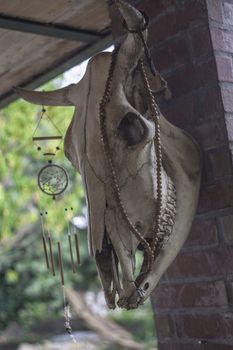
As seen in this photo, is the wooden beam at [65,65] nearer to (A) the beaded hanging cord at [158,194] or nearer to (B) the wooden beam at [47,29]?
(B) the wooden beam at [47,29]

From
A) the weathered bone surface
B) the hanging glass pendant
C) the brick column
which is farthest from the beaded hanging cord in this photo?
the hanging glass pendant

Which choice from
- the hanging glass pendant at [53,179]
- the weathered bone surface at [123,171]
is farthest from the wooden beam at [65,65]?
the weathered bone surface at [123,171]

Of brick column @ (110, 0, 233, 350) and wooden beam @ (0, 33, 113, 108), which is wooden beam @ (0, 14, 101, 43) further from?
brick column @ (110, 0, 233, 350)

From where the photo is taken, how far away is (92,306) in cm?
913

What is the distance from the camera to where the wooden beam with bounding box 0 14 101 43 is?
186cm

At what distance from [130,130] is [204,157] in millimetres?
251

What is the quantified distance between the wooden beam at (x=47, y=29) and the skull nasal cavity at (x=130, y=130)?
765 millimetres

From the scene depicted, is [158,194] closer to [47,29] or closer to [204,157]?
[204,157]

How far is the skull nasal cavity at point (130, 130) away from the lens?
4.02 feet

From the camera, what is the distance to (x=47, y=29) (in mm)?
1954

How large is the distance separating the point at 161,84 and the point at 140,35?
0.14 m

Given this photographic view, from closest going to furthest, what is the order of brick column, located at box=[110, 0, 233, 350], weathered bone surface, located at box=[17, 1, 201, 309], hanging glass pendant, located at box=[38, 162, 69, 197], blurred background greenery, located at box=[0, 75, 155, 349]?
weathered bone surface, located at box=[17, 1, 201, 309], brick column, located at box=[110, 0, 233, 350], hanging glass pendant, located at box=[38, 162, 69, 197], blurred background greenery, located at box=[0, 75, 155, 349]

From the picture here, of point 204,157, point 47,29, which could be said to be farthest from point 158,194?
point 47,29

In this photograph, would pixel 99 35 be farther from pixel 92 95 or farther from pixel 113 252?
pixel 113 252
